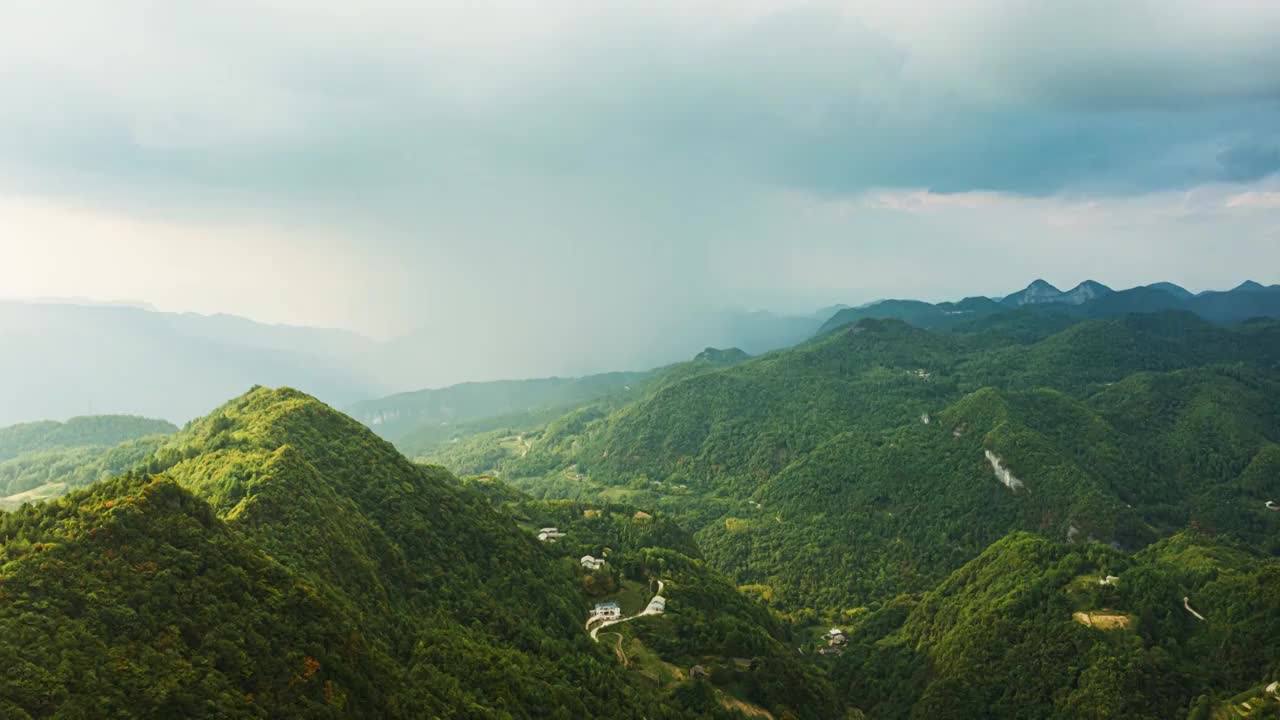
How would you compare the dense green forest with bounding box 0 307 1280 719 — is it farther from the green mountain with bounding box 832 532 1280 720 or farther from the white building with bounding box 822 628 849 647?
the white building with bounding box 822 628 849 647

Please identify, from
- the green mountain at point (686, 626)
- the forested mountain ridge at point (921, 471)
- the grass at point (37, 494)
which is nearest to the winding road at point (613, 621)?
the green mountain at point (686, 626)

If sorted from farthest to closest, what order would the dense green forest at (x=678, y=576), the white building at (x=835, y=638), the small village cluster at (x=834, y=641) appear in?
the white building at (x=835, y=638) → the small village cluster at (x=834, y=641) → the dense green forest at (x=678, y=576)

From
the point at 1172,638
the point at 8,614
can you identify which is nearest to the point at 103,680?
the point at 8,614

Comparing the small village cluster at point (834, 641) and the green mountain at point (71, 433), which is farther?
the green mountain at point (71, 433)

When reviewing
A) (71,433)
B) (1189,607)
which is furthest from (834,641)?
(71,433)

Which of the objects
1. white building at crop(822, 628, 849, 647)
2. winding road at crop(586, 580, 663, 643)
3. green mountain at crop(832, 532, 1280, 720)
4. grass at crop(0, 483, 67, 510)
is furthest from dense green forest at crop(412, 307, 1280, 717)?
grass at crop(0, 483, 67, 510)

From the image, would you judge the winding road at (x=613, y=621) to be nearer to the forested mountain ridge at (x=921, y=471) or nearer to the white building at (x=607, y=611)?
the white building at (x=607, y=611)
